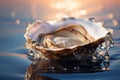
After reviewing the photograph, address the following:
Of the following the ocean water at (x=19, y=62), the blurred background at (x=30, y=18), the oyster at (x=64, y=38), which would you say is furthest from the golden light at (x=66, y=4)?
the oyster at (x=64, y=38)

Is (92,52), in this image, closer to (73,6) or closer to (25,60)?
(25,60)

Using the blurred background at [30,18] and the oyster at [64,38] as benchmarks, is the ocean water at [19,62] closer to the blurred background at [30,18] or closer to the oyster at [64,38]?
the blurred background at [30,18]

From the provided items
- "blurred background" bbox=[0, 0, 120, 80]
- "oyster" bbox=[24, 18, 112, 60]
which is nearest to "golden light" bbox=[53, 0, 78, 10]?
"blurred background" bbox=[0, 0, 120, 80]

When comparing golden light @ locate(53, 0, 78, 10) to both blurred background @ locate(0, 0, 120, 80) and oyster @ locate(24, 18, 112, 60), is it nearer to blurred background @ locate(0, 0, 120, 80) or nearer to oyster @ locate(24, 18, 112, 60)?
blurred background @ locate(0, 0, 120, 80)

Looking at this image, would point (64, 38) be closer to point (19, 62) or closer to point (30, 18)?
point (19, 62)

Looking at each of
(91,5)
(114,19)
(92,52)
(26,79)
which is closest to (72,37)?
(92,52)

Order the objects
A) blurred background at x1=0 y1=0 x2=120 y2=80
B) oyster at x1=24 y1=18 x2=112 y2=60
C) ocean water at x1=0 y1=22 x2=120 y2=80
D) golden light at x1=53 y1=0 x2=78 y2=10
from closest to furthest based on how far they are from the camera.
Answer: ocean water at x1=0 y1=22 x2=120 y2=80, blurred background at x1=0 y1=0 x2=120 y2=80, oyster at x1=24 y1=18 x2=112 y2=60, golden light at x1=53 y1=0 x2=78 y2=10

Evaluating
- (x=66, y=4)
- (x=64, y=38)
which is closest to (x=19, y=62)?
(x=64, y=38)

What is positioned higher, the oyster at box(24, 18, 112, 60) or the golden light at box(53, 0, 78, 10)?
the golden light at box(53, 0, 78, 10)
